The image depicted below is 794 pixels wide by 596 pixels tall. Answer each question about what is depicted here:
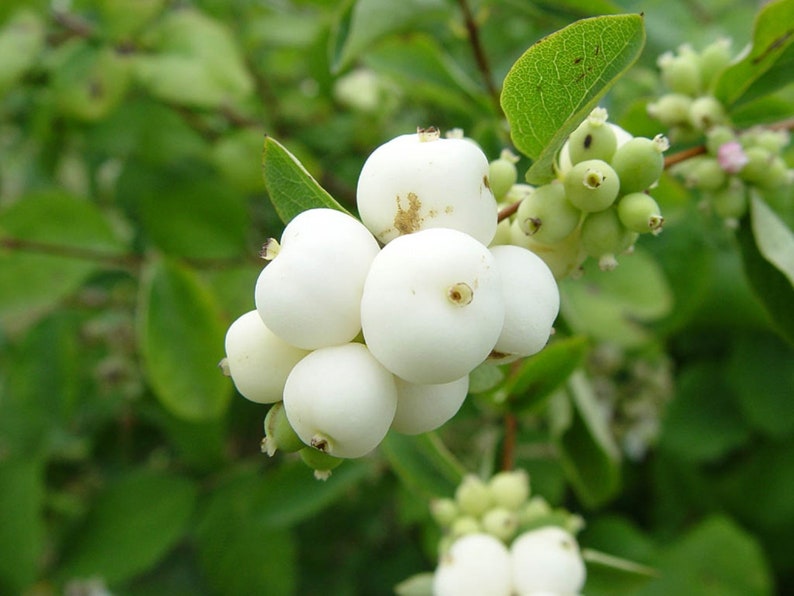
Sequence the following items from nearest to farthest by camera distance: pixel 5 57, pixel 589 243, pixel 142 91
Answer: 1. pixel 589 243
2. pixel 5 57
3. pixel 142 91

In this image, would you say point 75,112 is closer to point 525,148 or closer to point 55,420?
point 55,420

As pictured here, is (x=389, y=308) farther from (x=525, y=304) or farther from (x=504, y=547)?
(x=504, y=547)

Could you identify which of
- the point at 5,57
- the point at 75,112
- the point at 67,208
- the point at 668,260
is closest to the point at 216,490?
the point at 67,208

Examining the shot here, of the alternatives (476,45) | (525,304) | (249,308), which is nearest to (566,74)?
(525,304)

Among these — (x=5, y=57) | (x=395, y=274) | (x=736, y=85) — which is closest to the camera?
(x=395, y=274)

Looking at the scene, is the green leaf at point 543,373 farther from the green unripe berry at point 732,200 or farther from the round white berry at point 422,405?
the round white berry at point 422,405

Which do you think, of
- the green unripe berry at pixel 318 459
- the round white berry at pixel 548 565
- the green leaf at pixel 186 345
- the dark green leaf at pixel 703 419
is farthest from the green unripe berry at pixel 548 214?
the dark green leaf at pixel 703 419
